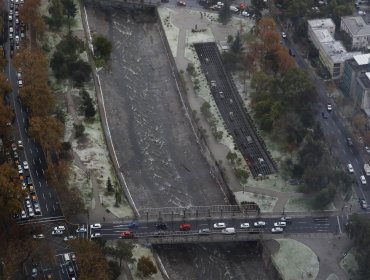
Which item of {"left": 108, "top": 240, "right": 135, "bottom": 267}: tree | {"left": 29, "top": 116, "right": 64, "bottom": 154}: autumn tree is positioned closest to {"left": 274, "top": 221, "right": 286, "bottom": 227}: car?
{"left": 108, "top": 240, "right": 135, "bottom": 267}: tree

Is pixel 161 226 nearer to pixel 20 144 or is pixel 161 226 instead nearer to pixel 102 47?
pixel 20 144

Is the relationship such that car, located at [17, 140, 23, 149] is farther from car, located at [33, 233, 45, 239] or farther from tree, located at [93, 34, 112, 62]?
tree, located at [93, 34, 112, 62]

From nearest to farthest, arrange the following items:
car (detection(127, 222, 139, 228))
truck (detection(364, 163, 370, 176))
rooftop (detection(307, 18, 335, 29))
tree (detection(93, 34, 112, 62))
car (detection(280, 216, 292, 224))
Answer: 1. car (detection(127, 222, 139, 228))
2. car (detection(280, 216, 292, 224))
3. truck (detection(364, 163, 370, 176))
4. tree (detection(93, 34, 112, 62))
5. rooftop (detection(307, 18, 335, 29))

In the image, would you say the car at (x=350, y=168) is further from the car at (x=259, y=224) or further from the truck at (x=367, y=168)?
the car at (x=259, y=224)

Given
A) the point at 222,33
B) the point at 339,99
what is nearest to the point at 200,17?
the point at 222,33

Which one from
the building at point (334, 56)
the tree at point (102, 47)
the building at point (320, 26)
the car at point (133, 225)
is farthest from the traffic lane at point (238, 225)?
the building at point (320, 26)

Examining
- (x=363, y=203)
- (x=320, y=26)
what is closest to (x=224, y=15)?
(x=320, y=26)
